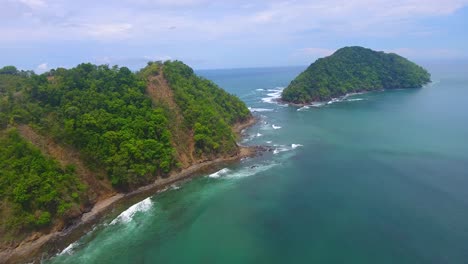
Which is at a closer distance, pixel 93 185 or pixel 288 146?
pixel 93 185

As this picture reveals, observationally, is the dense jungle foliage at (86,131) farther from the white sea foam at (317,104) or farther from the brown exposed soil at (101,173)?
the white sea foam at (317,104)

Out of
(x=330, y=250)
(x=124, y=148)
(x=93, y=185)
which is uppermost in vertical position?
(x=124, y=148)

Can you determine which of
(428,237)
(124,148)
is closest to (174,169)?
(124,148)

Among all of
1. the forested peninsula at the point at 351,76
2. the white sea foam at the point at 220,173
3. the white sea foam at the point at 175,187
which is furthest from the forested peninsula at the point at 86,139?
the forested peninsula at the point at 351,76

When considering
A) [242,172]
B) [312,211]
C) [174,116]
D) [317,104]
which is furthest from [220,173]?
[317,104]

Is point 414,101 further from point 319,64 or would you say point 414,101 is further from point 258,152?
point 258,152

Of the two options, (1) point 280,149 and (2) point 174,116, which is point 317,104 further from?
(2) point 174,116
